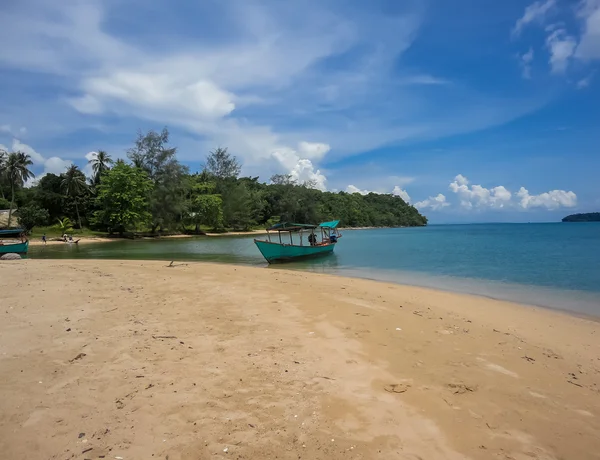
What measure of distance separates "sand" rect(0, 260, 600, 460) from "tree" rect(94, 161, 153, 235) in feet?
140

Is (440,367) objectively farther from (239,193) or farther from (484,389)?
(239,193)

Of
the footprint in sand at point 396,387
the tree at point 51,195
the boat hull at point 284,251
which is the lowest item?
the footprint in sand at point 396,387

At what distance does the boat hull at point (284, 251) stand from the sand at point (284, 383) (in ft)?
46.9

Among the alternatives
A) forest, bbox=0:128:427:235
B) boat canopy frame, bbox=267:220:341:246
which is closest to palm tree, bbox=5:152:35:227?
forest, bbox=0:128:427:235

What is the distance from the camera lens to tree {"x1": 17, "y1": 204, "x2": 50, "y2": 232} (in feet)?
156

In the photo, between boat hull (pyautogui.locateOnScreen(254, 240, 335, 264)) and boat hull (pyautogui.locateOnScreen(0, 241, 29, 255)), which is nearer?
boat hull (pyautogui.locateOnScreen(254, 240, 335, 264))

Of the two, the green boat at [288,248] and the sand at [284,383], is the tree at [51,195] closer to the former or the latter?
the green boat at [288,248]

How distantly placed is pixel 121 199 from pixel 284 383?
4969 cm

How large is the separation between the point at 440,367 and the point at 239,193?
65.7 m

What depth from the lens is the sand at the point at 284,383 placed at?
3500mm

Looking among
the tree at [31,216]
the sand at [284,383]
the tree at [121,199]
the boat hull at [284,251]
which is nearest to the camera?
the sand at [284,383]

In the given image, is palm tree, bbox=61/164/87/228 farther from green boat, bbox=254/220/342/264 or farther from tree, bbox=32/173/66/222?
green boat, bbox=254/220/342/264

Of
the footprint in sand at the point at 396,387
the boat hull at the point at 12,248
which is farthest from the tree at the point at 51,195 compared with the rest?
the footprint in sand at the point at 396,387

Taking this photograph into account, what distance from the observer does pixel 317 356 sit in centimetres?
573
